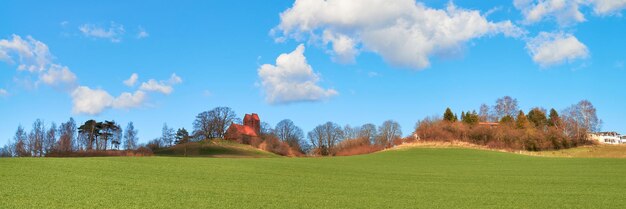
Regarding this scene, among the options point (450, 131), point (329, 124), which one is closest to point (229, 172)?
point (450, 131)

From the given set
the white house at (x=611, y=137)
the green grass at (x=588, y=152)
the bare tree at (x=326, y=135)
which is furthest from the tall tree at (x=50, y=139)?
the white house at (x=611, y=137)

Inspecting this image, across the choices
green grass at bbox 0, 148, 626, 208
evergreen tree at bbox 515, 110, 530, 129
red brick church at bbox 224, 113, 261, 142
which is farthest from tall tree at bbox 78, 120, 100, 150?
evergreen tree at bbox 515, 110, 530, 129

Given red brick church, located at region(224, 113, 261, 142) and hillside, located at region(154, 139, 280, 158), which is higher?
red brick church, located at region(224, 113, 261, 142)

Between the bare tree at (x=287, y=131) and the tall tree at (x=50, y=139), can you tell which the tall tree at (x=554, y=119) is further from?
the tall tree at (x=50, y=139)

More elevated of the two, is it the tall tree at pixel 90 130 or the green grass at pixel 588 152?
the tall tree at pixel 90 130

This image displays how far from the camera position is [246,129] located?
334 ft

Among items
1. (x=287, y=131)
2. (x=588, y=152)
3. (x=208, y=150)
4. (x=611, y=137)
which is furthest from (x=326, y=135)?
(x=611, y=137)

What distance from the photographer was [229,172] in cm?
2133

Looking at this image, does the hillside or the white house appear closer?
the hillside

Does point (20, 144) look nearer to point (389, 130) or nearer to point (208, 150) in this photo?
point (208, 150)

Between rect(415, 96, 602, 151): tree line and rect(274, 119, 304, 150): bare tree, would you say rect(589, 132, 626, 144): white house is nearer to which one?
rect(415, 96, 602, 151): tree line

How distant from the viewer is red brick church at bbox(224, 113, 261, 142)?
91125mm

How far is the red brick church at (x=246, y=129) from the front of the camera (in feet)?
299

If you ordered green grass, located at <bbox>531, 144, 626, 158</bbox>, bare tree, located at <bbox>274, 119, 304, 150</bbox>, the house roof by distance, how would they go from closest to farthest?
green grass, located at <bbox>531, 144, 626, 158</bbox> → the house roof → bare tree, located at <bbox>274, 119, 304, 150</bbox>
